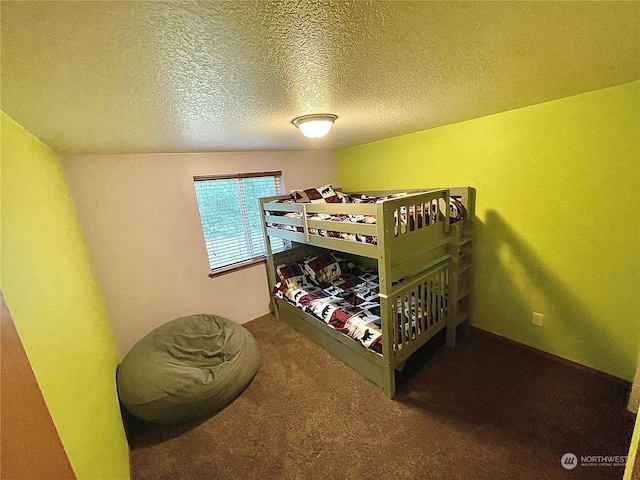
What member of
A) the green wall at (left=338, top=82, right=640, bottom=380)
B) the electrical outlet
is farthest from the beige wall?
the electrical outlet

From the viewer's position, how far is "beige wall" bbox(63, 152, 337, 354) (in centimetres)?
214

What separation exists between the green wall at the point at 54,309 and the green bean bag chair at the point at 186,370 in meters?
0.20

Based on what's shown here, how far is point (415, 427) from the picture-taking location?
1652 mm

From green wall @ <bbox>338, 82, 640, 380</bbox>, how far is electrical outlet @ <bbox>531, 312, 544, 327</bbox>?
1.4 inches

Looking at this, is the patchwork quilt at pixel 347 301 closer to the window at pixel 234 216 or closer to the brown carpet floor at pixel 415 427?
the brown carpet floor at pixel 415 427

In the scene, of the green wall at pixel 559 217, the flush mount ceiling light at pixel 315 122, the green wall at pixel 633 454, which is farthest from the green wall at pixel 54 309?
the green wall at pixel 559 217

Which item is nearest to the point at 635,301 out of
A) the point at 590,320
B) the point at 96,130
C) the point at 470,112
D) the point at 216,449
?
the point at 590,320

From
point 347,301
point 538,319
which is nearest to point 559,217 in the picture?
point 538,319

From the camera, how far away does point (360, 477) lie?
1.41 m

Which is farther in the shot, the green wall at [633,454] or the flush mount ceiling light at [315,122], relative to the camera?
the flush mount ceiling light at [315,122]

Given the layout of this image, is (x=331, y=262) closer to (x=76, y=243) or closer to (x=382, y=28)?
(x=76, y=243)

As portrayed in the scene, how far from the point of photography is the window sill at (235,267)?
280 cm

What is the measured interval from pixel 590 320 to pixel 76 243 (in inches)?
146

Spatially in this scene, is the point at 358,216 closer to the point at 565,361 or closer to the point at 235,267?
the point at 235,267
